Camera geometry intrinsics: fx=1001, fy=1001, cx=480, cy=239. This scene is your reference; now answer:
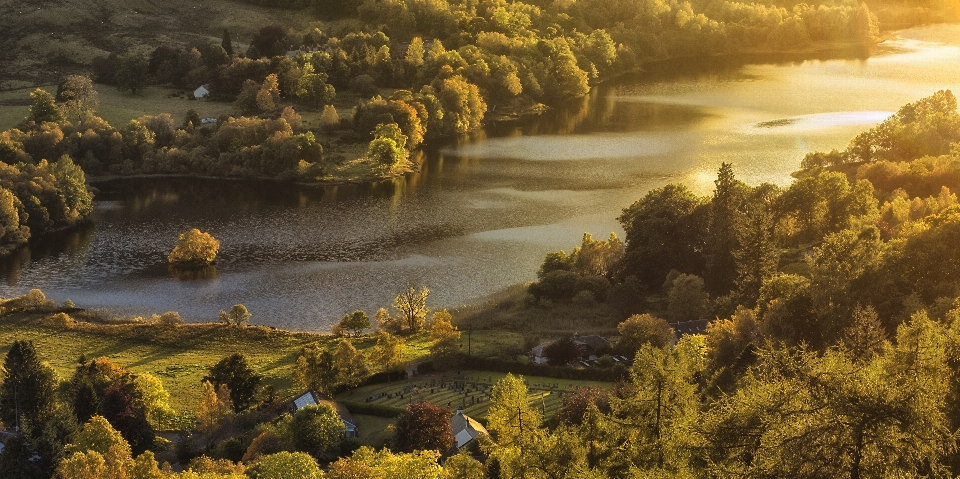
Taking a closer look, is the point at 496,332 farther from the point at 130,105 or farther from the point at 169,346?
the point at 130,105

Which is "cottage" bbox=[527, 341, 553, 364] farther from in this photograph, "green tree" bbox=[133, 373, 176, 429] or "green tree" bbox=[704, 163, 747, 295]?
"green tree" bbox=[133, 373, 176, 429]

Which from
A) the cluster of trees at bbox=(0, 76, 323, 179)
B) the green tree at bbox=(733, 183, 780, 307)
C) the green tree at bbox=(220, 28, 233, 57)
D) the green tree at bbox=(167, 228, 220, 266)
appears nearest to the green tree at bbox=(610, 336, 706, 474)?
the green tree at bbox=(733, 183, 780, 307)

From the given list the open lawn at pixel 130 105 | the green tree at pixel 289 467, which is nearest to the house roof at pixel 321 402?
the green tree at pixel 289 467

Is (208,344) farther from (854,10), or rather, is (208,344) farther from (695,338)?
(854,10)

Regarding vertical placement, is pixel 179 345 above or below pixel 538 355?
below

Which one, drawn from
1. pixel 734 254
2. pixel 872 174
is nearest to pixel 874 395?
pixel 734 254

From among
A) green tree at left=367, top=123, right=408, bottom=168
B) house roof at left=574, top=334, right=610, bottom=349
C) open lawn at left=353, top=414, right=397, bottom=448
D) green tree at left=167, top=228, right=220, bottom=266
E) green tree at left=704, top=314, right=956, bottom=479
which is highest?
green tree at left=704, top=314, right=956, bottom=479

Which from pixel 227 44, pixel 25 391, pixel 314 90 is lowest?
pixel 25 391

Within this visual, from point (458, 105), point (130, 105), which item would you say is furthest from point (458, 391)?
point (130, 105)
